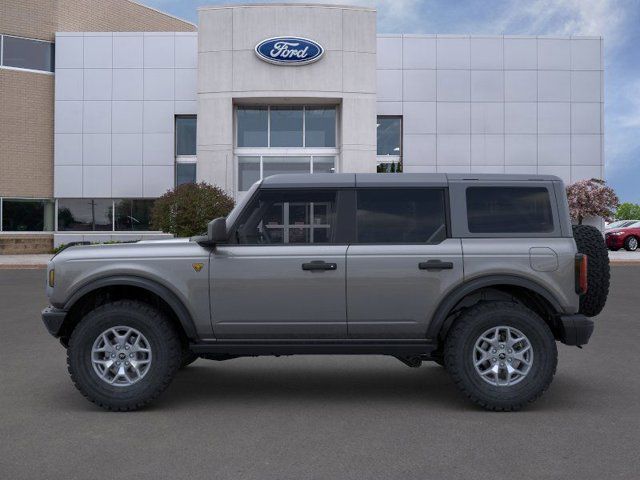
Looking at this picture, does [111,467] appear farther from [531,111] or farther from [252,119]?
[531,111]

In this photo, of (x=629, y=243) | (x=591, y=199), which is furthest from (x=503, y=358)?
(x=629, y=243)

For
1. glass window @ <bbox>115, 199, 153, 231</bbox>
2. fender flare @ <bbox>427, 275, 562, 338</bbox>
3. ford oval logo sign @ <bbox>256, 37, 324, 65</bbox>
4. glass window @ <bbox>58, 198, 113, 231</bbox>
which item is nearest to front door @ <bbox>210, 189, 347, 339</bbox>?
fender flare @ <bbox>427, 275, 562, 338</bbox>

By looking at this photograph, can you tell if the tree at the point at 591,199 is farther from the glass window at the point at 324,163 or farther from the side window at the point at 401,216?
the side window at the point at 401,216

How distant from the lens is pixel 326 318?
5602 mm

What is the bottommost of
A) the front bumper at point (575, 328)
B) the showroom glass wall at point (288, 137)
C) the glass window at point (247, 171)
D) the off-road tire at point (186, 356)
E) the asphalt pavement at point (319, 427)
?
the asphalt pavement at point (319, 427)

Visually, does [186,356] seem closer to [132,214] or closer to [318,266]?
[318,266]

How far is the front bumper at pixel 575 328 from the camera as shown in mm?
5586

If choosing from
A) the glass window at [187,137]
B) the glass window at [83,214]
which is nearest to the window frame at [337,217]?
the glass window at [187,137]

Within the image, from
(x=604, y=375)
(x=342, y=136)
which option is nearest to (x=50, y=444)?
(x=604, y=375)

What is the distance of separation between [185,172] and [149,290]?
28199mm

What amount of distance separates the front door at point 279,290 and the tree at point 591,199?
93.6ft

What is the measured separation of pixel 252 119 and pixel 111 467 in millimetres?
27755

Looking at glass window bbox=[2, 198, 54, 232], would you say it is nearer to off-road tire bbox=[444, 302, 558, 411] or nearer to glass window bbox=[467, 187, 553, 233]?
glass window bbox=[467, 187, 553, 233]

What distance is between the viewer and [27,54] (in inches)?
1289
